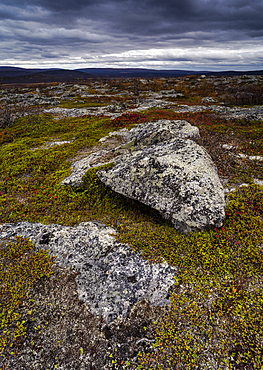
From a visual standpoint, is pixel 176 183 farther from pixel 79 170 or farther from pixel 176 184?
pixel 79 170

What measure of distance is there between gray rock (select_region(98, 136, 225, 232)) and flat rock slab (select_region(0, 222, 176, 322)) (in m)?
2.63

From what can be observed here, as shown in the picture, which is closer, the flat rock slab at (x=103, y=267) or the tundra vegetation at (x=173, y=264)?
the tundra vegetation at (x=173, y=264)

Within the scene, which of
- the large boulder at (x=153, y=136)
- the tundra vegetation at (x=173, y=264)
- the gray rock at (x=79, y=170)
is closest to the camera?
the tundra vegetation at (x=173, y=264)

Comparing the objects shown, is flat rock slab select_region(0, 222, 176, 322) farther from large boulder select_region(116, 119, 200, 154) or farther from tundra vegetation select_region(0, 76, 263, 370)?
large boulder select_region(116, 119, 200, 154)

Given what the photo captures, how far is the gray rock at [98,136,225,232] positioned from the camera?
343 inches

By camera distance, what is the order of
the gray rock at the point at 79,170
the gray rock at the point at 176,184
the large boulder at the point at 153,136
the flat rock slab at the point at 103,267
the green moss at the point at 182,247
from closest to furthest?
the green moss at the point at 182,247
the flat rock slab at the point at 103,267
the gray rock at the point at 176,184
the gray rock at the point at 79,170
the large boulder at the point at 153,136

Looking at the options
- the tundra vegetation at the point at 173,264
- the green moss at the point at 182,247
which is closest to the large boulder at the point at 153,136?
the tundra vegetation at the point at 173,264

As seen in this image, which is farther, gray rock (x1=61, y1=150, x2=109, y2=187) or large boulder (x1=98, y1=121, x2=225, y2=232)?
gray rock (x1=61, y1=150, x2=109, y2=187)

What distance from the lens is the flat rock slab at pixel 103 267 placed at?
21.2 feet

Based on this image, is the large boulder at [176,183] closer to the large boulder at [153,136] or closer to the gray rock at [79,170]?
the gray rock at [79,170]

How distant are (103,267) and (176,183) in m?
5.59

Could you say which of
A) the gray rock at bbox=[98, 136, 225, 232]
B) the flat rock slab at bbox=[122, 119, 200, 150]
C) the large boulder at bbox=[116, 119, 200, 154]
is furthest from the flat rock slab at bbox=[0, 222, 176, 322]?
the flat rock slab at bbox=[122, 119, 200, 150]

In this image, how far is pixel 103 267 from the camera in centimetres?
749

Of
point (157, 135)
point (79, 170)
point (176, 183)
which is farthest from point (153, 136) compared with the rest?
point (176, 183)
